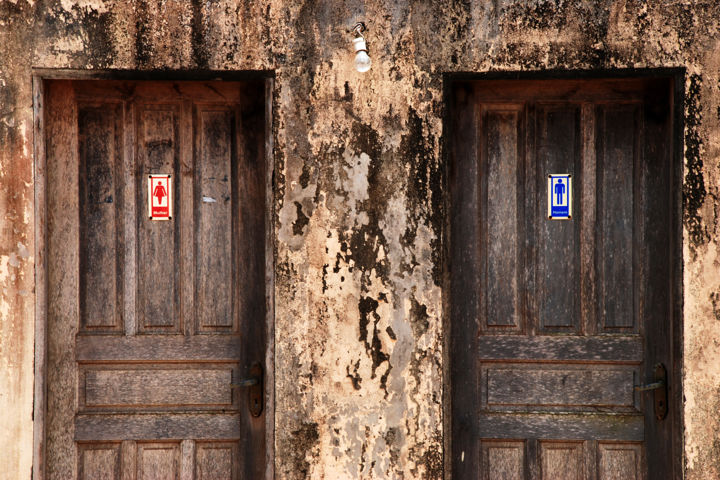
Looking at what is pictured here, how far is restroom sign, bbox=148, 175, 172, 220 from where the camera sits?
12.3ft

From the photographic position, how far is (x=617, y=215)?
12.2ft

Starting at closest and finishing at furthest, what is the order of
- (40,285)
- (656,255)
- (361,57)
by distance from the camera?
1. (361,57)
2. (40,285)
3. (656,255)

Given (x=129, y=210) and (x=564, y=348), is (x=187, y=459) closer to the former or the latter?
(x=129, y=210)

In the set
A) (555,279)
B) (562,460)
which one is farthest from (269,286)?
(562,460)

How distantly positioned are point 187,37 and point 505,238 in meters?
1.91

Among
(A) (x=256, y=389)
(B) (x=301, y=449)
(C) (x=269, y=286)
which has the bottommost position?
(B) (x=301, y=449)

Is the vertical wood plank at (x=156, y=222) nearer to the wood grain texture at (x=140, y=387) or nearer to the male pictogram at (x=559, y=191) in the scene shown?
the wood grain texture at (x=140, y=387)

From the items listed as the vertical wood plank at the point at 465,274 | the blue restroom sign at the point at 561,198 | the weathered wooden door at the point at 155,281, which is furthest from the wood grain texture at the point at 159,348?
the blue restroom sign at the point at 561,198

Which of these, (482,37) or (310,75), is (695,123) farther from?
(310,75)

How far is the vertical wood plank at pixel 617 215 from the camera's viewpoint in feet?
12.1

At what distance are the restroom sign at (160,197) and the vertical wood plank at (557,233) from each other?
1.93 metres

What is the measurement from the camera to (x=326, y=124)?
3568 millimetres

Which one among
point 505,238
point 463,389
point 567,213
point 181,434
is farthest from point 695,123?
point 181,434

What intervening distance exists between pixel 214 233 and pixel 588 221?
6.40ft
